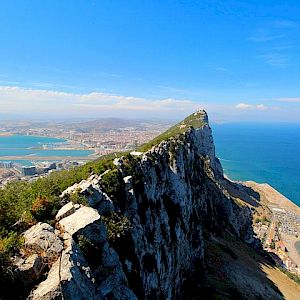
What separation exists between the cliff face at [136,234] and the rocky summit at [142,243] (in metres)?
0.03

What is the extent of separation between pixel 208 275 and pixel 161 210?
11.7m

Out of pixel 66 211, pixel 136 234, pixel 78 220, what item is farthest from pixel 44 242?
pixel 136 234

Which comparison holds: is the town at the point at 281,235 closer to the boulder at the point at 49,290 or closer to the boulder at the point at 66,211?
the boulder at the point at 66,211

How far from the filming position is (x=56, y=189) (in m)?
17.5

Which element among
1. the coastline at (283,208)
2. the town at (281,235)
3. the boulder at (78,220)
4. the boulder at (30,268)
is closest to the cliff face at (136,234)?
the boulder at (78,220)

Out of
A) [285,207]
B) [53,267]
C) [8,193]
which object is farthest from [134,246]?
[285,207]

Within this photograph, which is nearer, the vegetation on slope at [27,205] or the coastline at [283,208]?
the vegetation on slope at [27,205]

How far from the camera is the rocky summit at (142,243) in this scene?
10102 mm

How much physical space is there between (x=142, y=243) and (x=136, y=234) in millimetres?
1289

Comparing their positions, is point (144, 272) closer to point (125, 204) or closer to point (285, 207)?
point (125, 204)

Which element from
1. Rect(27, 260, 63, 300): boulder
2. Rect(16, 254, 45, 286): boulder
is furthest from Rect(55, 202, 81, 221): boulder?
Rect(27, 260, 63, 300): boulder

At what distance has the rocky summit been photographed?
398 inches

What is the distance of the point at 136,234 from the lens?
1939 cm

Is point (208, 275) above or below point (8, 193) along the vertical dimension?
below
